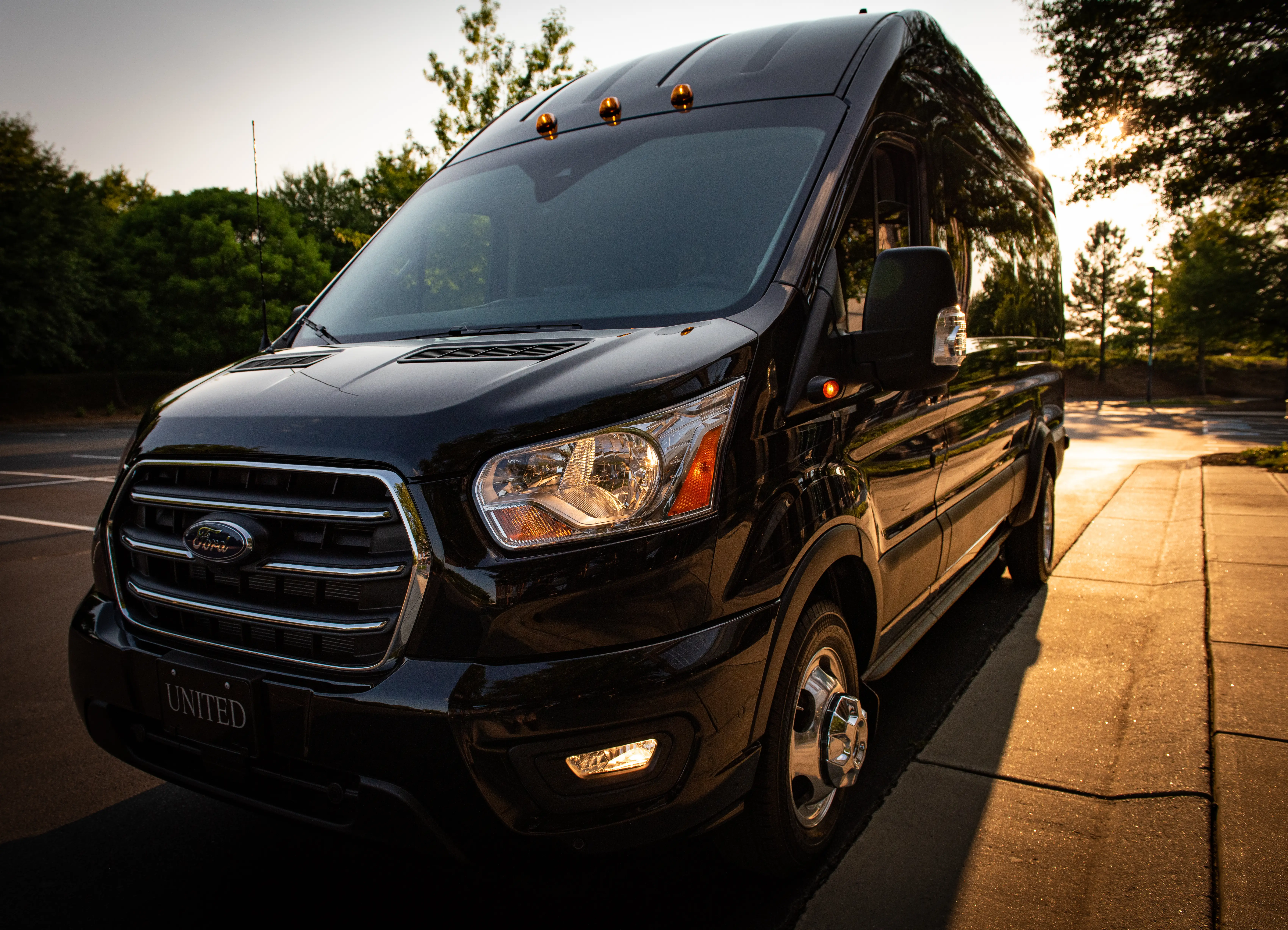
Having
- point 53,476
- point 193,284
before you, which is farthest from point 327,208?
point 53,476

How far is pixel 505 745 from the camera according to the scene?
5.79ft

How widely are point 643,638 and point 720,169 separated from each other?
163 centimetres

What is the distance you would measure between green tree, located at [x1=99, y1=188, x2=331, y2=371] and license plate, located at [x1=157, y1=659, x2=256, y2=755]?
1448 inches

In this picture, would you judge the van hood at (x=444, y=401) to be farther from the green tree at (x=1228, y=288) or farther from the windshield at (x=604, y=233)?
the green tree at (x=1228, y=288)

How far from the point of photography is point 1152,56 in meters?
13.4

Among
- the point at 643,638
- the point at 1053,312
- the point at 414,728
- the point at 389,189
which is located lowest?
the point at 414,728

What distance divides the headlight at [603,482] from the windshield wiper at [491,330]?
67 centimetres

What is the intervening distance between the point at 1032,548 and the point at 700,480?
4313 millimetres

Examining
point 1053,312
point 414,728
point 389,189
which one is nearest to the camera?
point 414,728

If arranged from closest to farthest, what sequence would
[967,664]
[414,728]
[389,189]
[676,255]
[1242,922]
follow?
[414,728], [1242,922], [676,255], [967,664], [389,189]

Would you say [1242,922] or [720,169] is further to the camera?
[720,169]

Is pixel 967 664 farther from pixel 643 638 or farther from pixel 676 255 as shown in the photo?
pixel 643 638

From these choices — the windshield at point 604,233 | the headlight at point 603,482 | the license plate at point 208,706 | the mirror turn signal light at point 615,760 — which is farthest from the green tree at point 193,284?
the mirror turn signal light at point 615,760

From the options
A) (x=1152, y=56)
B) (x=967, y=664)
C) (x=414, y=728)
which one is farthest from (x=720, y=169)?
(x=1152, y=56)
